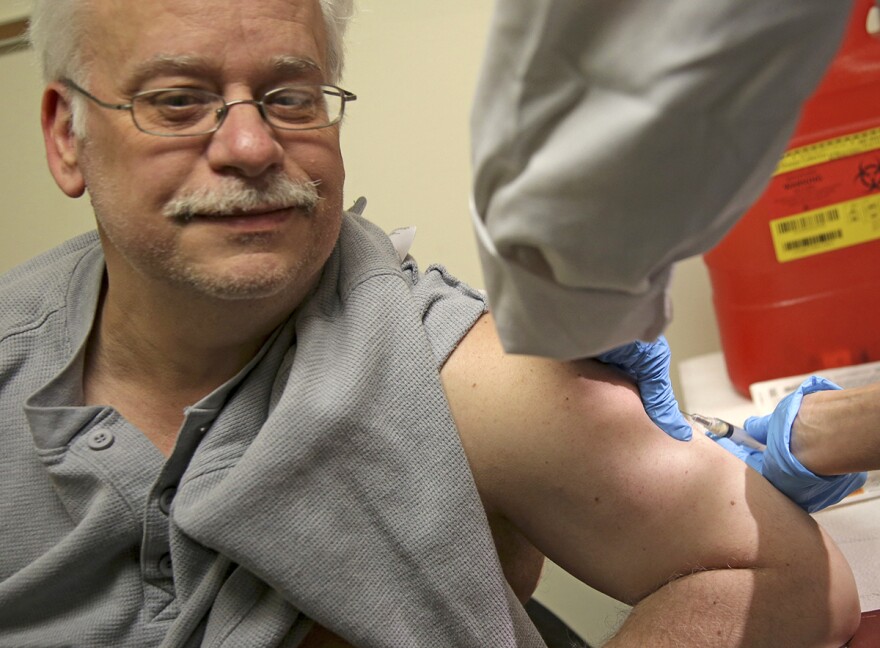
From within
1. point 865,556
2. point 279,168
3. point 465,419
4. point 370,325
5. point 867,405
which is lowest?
point 865,556

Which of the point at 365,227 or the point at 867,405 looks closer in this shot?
the point at 867,405

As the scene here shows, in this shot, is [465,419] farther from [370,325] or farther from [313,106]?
[313,106]

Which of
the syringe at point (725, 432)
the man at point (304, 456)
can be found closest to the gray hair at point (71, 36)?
the man at point (304, 456)

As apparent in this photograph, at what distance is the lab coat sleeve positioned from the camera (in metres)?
0.35

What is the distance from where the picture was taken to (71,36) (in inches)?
41.6

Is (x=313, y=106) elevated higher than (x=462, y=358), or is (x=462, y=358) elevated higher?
(x=313, y=106)

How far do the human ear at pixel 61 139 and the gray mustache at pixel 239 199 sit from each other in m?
0.25

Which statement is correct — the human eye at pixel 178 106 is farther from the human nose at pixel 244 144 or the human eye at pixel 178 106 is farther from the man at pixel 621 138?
the man at pixel 621 138

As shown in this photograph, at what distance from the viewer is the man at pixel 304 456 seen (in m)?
0.92

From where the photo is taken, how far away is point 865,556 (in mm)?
1080

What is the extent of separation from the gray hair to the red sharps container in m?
0.71

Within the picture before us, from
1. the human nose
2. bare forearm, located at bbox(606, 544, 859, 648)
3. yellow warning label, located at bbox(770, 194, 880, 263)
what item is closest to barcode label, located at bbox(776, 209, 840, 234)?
yellow warning label, located at bbox(770, 194, 880, 263)

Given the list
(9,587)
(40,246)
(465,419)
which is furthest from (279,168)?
(40,246)

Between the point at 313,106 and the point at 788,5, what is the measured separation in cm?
77
